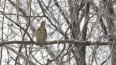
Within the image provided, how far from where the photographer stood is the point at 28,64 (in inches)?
199

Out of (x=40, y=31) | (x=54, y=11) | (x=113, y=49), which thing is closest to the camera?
(x=113, y=49)

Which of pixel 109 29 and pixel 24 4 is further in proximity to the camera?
pixel 24 4

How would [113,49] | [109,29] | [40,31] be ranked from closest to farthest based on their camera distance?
[113,49], [40,31], [109,29]

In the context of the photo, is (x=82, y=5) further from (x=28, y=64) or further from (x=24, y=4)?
(x=28, y=64)

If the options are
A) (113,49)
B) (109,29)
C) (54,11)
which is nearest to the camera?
(113,49)

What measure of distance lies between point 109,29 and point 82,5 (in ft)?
2.36

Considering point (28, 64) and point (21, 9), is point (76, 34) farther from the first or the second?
point (21, 9)

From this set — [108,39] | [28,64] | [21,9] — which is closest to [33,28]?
[21,9]

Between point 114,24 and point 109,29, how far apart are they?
0.86ft

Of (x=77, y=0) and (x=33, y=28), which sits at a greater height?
(x=77, y=0)

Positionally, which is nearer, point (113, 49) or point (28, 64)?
point (113, 49)

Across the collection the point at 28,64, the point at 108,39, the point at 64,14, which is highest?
the point at 64,14

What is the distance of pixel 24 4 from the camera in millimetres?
6242

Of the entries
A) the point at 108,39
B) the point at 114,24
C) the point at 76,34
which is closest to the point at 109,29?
the point at 114,24
